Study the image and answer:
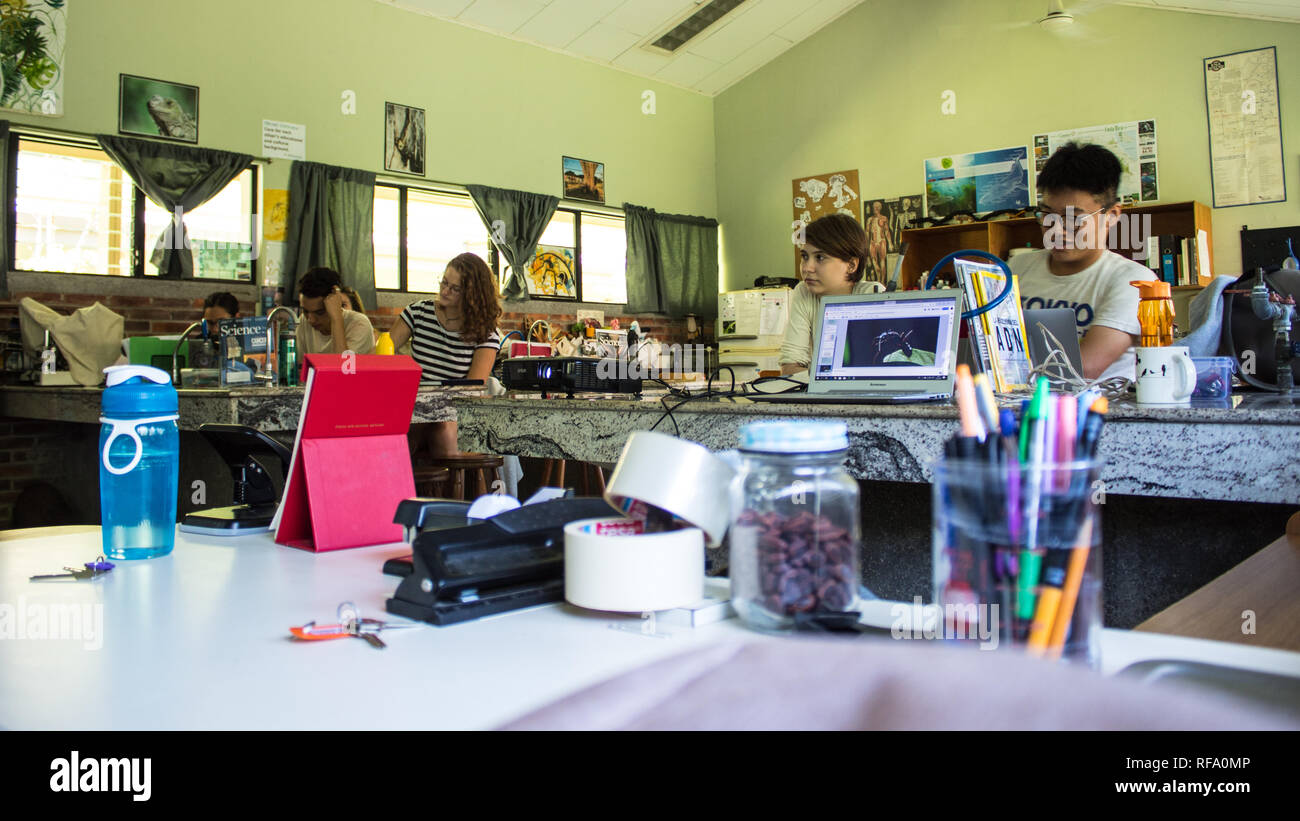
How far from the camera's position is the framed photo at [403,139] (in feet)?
19.9

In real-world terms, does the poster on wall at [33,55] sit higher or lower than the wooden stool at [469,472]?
higher

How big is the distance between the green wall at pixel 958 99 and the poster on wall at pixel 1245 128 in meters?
0.05

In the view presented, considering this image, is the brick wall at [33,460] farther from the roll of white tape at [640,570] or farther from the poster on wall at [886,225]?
the poster on wall at [886,225]

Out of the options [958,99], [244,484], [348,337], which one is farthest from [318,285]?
[958,99]

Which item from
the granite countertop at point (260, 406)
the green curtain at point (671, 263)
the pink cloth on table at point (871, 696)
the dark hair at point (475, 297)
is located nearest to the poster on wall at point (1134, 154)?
the green curtain at point (671, 263)

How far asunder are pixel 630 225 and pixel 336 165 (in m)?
2.47

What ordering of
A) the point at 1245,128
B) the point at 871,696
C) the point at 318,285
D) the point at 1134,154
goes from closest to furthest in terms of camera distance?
the point at 871,696 → the point at 318,285 → the point at 1245,128 → the point at 1134,154

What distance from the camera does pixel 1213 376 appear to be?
186cm

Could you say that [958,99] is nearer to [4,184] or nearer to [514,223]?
[514,223]

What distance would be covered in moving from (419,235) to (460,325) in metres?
2.65

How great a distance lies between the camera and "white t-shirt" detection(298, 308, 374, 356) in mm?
4305
